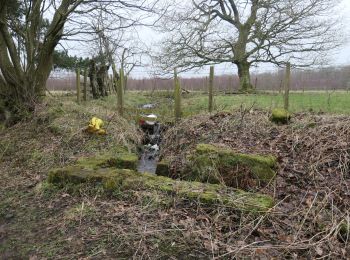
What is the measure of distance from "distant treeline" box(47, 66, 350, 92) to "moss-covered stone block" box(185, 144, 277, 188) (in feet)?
43.6

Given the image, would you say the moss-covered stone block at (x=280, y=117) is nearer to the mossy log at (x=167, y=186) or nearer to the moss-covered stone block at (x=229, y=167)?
the moss-covered stone block at (x=229, y=167)

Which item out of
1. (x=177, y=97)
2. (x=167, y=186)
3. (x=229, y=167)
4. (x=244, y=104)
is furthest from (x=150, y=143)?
(x=167, y=186)

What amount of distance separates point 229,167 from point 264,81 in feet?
57.5

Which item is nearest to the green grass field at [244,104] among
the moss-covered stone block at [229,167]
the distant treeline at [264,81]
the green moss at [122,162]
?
the moss-covered stone block at [229,167]

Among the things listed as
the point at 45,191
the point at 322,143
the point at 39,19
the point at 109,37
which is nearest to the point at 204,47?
the point at 109,37

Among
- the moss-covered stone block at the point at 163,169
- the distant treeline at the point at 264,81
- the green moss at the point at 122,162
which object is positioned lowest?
the moss-covered stone block at the point at 163,169

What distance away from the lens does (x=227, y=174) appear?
5371mm

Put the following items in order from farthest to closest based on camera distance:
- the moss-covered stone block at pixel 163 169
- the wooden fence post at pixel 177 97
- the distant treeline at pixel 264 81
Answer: the distant treeline at pixel 264 81, the wooden fence post at pixel 177 97, the moss-covered stone block at pixel 163 169

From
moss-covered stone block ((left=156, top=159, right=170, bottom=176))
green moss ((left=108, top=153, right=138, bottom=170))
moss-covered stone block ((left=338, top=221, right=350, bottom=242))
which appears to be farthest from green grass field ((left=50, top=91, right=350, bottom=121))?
moss-covered stone block ((left=338, top=221, right=350, bottom=242))

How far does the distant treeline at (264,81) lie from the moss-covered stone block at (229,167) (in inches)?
523

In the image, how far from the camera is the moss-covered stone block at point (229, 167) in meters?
5.13

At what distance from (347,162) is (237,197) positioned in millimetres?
2075

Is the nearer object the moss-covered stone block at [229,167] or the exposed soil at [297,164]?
the exposed soil at [297,164]

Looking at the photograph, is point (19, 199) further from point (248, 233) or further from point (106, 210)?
point (248, 233)
